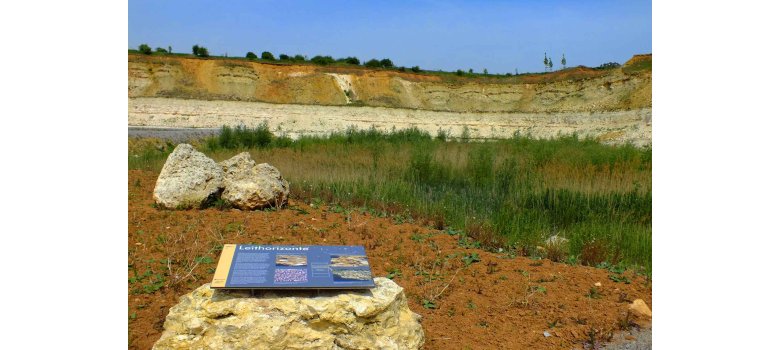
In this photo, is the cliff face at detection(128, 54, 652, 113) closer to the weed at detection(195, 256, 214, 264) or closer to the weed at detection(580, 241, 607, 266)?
the weed at detection(580, 241, 607, 266)

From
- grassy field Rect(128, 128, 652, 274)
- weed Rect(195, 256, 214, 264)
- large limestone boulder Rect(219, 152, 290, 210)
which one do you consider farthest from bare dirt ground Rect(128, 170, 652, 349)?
grassy field Rect(128, 128, 652, 274)

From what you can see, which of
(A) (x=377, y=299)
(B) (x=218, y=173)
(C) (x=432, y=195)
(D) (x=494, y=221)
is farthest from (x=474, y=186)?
(A) (x=377, y=299)

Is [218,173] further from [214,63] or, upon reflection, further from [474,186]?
[214,63]

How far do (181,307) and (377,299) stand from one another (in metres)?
1.39

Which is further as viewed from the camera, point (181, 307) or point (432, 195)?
point (432, 195)

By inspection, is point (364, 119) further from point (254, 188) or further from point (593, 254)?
point (593, 254)

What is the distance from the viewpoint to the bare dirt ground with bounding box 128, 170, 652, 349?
16.3ft

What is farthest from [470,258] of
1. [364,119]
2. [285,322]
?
[364,119]

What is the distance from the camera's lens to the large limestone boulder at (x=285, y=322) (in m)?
3.94

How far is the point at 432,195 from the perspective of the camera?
10.5 m

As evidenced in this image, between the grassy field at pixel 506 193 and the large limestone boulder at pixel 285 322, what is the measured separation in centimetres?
341

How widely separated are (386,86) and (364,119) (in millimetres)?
9523

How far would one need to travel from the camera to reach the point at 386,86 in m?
52.5

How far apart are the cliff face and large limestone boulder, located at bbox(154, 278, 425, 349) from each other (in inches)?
1529
